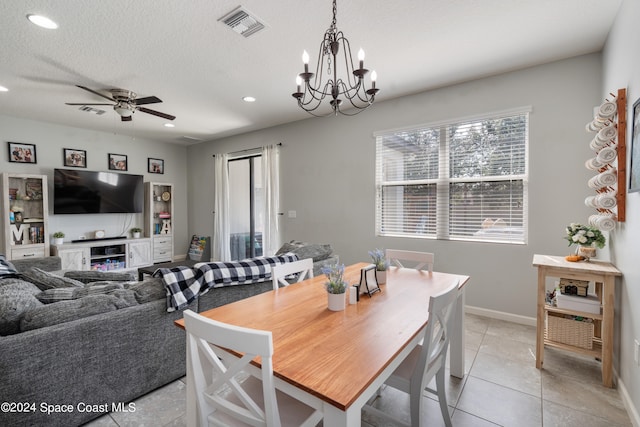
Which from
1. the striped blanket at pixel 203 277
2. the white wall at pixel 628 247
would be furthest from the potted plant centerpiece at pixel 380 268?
the white wall at pixel 628 247

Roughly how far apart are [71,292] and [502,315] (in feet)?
12.4

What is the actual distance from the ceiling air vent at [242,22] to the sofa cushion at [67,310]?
208cm

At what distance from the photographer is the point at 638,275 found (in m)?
1.65

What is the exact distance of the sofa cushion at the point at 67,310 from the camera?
Answer: 152cm

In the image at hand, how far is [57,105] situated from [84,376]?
4122 millimetres

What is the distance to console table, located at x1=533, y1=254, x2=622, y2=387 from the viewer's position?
6.52 feet

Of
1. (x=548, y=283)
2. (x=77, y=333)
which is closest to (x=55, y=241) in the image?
(x=77, y=333)

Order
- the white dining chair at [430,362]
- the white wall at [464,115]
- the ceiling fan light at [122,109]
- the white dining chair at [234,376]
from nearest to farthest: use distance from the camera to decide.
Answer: the white dining chair at [234,376] → the white dining chair at [430,362] → the white wall at [464,115] → the ceiling fan light at [122,109]

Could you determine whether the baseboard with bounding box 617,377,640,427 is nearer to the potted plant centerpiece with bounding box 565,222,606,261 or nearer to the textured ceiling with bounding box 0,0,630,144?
the potted plant centerpiece with bounding box 565,222,606,261

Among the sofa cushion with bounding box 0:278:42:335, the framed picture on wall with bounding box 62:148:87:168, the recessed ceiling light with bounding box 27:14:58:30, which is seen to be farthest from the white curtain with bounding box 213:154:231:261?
the sofa cushion with bounding box 0:278:42:335

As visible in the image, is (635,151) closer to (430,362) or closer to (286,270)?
(430,362)

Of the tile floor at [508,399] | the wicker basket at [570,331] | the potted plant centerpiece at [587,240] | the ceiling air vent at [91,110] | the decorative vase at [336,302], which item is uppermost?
the ceiling air vent at [91,110]

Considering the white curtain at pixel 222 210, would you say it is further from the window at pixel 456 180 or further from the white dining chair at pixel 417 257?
the white dining chair at pixel 417 257

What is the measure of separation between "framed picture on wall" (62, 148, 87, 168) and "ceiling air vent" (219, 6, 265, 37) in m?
4.71
